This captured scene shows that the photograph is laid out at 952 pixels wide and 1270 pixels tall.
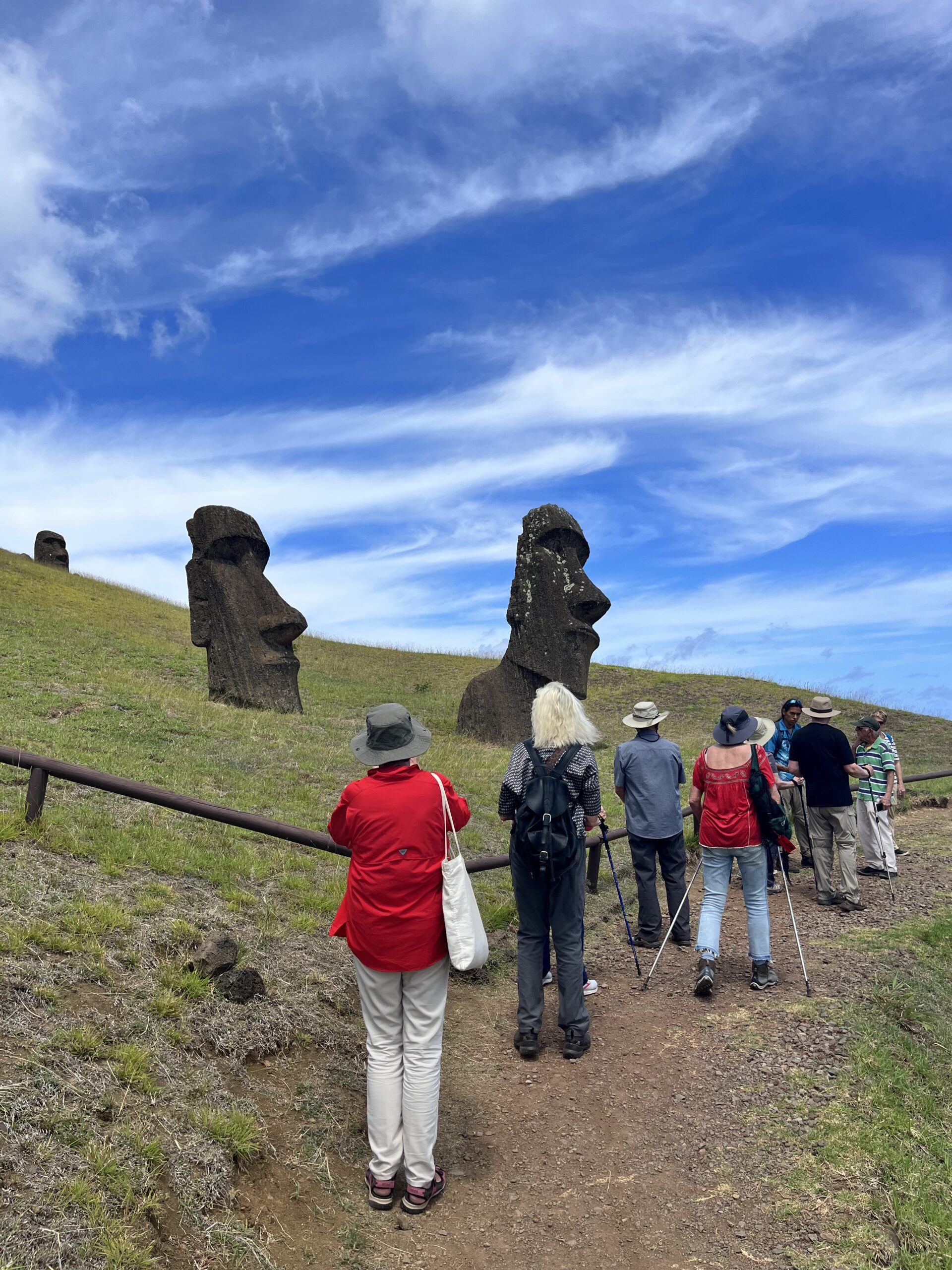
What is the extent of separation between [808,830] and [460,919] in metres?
6.96

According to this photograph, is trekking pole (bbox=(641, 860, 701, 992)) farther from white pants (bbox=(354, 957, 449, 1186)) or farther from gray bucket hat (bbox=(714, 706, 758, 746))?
white pants (bbox=(354, 957, 449, 1186))

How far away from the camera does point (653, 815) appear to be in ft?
27.0

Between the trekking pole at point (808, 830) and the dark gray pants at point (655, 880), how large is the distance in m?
2.16

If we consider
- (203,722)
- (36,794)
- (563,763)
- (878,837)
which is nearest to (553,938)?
(563,763)

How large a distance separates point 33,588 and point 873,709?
28.3m

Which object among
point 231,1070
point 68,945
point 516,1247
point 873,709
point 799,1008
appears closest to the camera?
point 516,1247

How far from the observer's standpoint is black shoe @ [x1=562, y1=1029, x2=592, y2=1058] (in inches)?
240

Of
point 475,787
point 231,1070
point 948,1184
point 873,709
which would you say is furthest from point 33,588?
point 948,1184

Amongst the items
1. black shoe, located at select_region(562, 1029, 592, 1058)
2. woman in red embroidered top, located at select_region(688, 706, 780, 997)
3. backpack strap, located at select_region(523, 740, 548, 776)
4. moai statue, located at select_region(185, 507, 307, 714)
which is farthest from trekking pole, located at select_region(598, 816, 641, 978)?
moai statue, located at select_region(185, 507, 307, 714)

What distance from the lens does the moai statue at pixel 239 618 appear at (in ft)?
62.1

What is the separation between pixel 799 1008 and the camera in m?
6.74

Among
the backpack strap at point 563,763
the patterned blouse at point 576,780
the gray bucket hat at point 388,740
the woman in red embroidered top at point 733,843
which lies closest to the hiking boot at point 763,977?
the woman in red embroidered top at point 733,843

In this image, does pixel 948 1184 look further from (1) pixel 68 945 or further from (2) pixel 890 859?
(2) pixel 890 859

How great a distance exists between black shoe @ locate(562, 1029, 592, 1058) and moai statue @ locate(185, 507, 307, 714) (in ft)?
44.4
